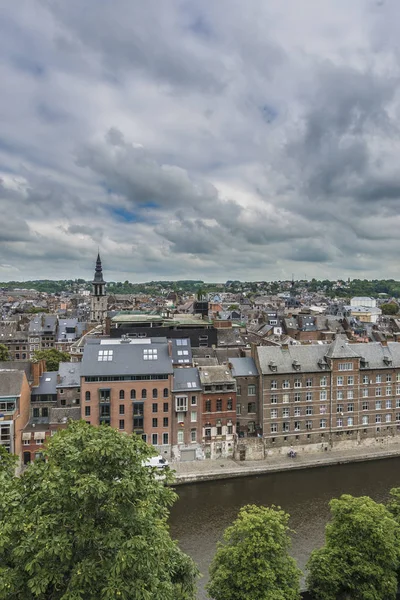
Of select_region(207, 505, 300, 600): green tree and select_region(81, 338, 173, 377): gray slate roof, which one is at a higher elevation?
select_region(81, 338, 173, 377): gray slate roof

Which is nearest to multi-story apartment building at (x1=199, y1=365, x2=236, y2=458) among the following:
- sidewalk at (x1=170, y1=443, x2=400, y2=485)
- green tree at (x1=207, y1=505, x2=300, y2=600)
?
sidewalk at (x1=170, y1=443, x2=400, y2=485)

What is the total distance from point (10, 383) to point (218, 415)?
99.4 ft

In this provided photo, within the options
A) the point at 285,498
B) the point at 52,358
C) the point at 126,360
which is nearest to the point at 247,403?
the point at 285,498

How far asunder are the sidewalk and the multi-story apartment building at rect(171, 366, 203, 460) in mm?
1794

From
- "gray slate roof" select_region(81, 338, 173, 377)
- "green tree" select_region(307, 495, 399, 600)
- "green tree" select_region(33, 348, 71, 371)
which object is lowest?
"green tree" select_region(307, 495, 399, 600)

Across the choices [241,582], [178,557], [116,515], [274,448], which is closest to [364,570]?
[241,582]

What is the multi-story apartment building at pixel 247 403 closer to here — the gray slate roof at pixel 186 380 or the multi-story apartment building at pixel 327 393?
the multi-story apartment building at pixel 327 393

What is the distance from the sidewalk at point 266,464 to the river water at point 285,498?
80 cm

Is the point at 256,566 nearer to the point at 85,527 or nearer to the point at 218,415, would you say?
the point at 85,527

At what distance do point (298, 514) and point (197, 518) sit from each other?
39.3ft

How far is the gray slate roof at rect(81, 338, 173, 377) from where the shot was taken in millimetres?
62781

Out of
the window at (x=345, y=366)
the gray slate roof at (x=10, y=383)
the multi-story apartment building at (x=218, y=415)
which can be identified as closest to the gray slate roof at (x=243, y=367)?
the multi-story apartment building at (x=218, y=415)

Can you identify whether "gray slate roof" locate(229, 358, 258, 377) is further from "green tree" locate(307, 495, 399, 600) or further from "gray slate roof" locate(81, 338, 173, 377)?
"green tree" locate(307, 495, 399, 600)

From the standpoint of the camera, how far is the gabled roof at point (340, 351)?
6831cm
